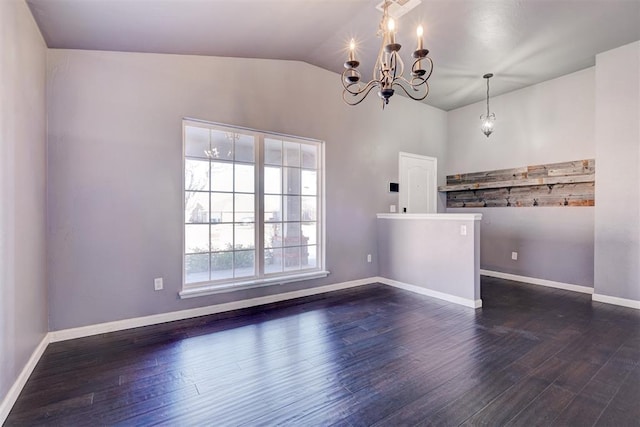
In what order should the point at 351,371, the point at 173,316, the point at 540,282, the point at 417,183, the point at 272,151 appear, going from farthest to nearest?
the point at 417,183
the point at 540,282
the point at 272,151
the point at 173,316
the point at 351,371

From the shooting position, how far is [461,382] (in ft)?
6.24

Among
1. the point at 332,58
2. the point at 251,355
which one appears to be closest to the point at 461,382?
the point at 251,355

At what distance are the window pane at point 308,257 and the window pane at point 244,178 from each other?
1.10 metres

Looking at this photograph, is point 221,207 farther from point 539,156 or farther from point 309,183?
point 539,156

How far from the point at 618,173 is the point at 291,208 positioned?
13.1 feet

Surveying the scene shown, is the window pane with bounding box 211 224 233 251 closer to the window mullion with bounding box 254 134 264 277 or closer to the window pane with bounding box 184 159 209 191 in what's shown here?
the window mullion with bounding box 254 134 264 277

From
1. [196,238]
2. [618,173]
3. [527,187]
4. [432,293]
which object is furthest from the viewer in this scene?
[527,187]

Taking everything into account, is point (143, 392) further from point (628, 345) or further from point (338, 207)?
point (628, 345)

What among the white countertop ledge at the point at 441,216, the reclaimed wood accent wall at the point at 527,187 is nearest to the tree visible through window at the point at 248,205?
the white countertop ledge at the point at 441,216

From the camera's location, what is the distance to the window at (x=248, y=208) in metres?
3.17

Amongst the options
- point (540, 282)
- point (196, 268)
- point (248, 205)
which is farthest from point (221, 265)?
point (540, 282)

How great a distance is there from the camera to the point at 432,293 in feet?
12.5

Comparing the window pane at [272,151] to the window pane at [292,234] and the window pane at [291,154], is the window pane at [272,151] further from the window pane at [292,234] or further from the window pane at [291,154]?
the window pane at [292,234]

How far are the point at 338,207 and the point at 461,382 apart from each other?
2.66m
